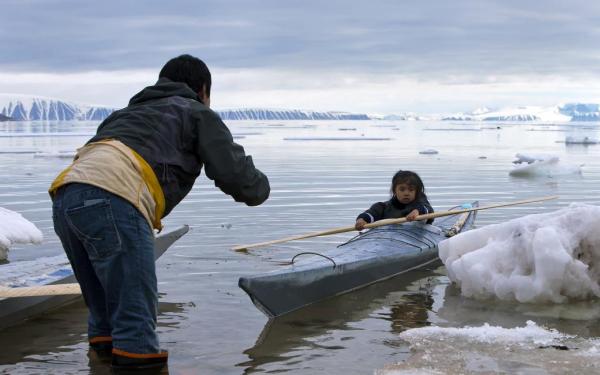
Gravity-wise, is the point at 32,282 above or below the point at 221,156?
below

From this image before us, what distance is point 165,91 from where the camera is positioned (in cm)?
377

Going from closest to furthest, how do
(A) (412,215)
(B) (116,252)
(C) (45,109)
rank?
(B) (116,252), (A) (412,215), (C) (45,109)

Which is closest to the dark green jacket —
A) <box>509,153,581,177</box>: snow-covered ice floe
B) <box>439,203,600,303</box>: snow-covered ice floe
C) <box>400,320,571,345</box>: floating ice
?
<box>400,320,571,345</box>: floating ice

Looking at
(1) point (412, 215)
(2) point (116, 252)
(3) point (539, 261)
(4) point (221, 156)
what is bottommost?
(3) point (539, 261)

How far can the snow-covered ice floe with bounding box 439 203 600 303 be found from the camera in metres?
5.99

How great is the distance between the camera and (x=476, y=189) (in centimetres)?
1510

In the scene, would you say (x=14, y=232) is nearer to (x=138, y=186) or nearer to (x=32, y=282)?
(x=32, y=282)

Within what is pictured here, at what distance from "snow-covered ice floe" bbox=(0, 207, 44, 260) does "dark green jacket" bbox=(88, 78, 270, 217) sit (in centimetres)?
490

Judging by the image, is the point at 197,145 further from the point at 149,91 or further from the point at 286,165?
the point at 286,165

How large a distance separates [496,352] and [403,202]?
12.7 ft

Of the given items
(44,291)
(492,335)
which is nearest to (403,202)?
(492,335)

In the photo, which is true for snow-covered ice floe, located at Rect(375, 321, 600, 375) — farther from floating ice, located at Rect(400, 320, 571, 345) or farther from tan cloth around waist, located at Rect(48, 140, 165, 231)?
tan cloth around waist, located at Rect(48, 140, 165, 231)

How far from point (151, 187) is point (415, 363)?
1.83 meters

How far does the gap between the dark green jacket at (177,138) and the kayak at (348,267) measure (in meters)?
1.68
